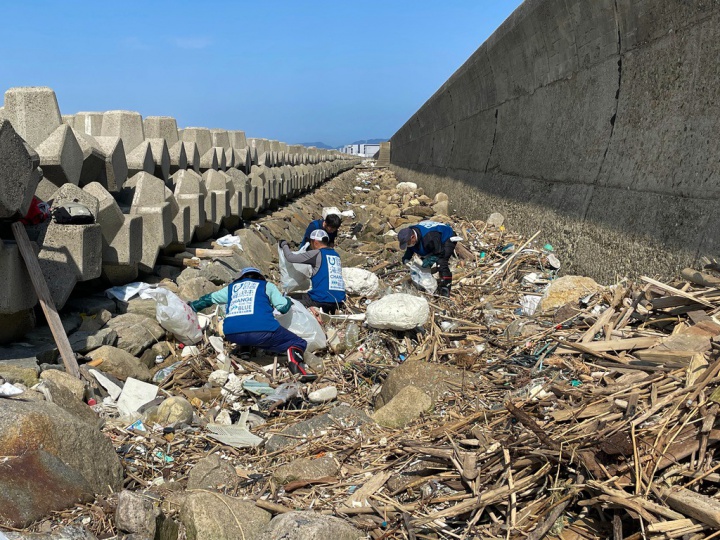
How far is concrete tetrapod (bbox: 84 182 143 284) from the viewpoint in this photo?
5887 millimetres

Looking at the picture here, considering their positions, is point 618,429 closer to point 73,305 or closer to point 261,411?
point 261,411

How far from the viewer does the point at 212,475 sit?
12.6 feet

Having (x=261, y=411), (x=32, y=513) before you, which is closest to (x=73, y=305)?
(x=261, y=411)

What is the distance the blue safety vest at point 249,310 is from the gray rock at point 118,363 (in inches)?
39.4

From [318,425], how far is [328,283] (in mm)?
3099

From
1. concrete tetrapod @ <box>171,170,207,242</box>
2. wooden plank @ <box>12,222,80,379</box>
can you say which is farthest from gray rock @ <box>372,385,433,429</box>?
concrete tetrapod @ <box>171,170,207,242</box>

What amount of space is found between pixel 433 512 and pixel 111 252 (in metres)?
4.17

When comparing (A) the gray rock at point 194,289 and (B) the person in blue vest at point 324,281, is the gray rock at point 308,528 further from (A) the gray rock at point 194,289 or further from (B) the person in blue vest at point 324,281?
(B) the person in blue vest at point 324,281

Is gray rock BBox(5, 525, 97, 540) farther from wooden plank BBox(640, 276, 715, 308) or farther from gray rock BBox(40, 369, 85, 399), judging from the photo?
wooden plank BBox(640, 276, 715, 308)

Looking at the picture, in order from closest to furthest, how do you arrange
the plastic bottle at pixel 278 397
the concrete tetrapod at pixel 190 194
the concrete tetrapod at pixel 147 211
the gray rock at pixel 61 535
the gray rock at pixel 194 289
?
the gray rock at pixel 61 535 → the plastic bottle at pixel 278 397 → the concrete tetrapod at pixel 147 211 → the gray rock at pixel 194 289 → the concrete tetrapod at pixel 190 194

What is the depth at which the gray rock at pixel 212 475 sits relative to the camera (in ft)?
12.5

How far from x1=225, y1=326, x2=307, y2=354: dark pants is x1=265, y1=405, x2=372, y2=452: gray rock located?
149cm

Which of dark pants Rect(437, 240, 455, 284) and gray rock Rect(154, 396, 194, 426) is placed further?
dark pants Rect(437, 240, 455, 284)

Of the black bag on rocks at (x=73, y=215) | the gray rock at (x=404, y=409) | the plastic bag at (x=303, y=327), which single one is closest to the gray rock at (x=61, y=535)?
the gray rock at (x=404, y=409)
